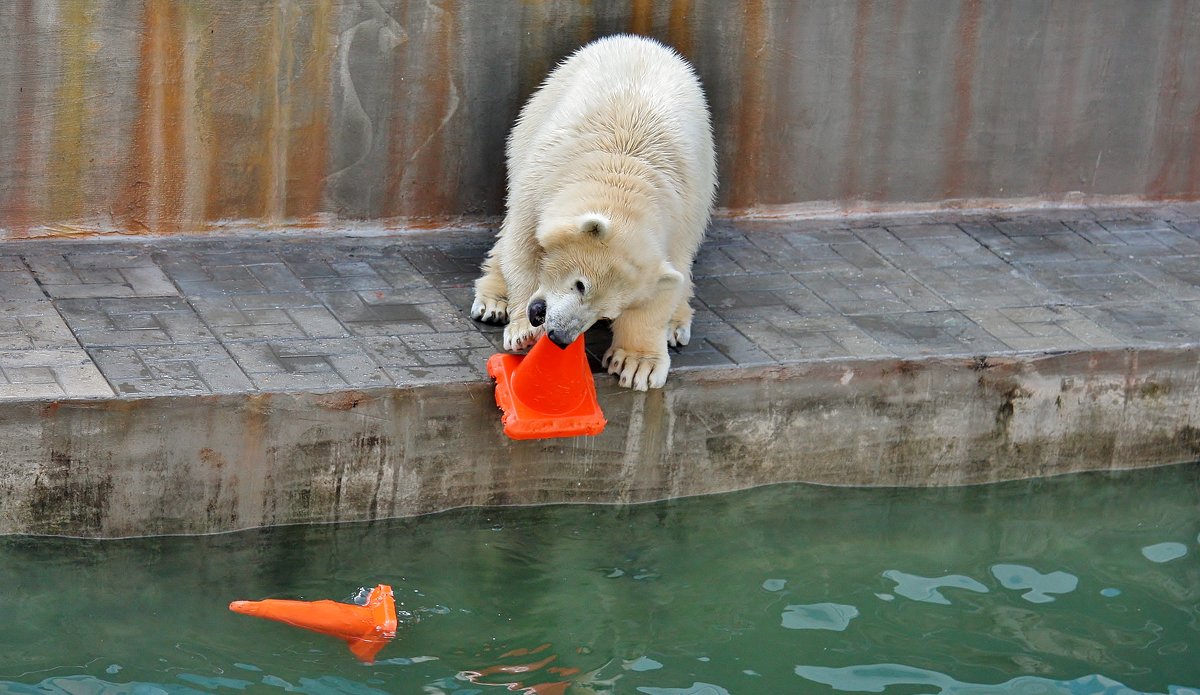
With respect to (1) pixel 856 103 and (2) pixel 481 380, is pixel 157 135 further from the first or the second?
(1) pixel 856 103

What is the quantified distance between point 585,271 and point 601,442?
0.88m

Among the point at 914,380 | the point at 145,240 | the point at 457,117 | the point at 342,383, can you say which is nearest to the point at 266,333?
the point at 342,383

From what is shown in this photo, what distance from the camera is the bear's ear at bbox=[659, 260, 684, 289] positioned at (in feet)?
18.2

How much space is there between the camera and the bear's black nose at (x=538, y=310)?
537 centimetres

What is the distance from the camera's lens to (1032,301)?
693 centimetres

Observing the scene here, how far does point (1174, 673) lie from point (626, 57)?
325 cm

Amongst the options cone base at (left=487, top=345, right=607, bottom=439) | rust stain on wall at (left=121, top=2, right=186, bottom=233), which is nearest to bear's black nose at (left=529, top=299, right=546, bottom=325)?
cone base at (left=487, top=345, right=607, bottom=439)

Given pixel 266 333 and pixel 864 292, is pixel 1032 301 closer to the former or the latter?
pixel 864 292

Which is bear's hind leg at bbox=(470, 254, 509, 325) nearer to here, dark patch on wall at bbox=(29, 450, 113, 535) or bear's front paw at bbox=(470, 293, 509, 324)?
bear's front paw at bbox=(470, 293, 509, 324)

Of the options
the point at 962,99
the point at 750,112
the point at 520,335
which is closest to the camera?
the point at 520,335

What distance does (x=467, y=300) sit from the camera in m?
6.43

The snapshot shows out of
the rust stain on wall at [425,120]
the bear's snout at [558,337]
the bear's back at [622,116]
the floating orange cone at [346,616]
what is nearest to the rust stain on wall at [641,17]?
the bear's back at [622,116]

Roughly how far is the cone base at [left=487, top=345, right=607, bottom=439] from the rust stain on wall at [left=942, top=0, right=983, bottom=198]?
9.79 feet

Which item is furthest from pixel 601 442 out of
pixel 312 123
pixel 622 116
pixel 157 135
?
pixel 157 135
